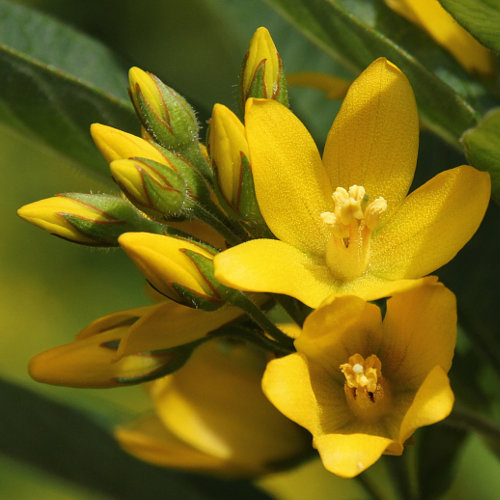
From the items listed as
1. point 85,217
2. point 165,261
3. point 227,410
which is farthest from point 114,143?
point 227,410

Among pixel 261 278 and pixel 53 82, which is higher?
pixel 53 82

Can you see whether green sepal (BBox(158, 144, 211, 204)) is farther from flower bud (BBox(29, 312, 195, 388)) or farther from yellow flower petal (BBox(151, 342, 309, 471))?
yellow flower petal (BBox(151, 342, 309, 471))

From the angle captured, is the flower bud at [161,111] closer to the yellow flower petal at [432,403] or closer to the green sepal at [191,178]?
the green sepal at [191,178]

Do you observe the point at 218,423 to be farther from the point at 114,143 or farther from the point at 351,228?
the point at 114,143

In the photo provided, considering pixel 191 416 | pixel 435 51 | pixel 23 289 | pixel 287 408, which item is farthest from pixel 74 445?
pixel 23 289

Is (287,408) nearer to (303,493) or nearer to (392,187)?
(392,187)

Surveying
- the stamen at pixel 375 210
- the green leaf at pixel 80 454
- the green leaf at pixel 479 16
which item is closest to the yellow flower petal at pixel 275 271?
the stamen at pixel 375 210
